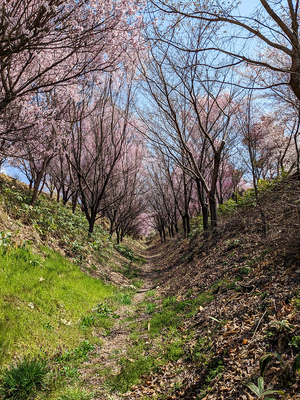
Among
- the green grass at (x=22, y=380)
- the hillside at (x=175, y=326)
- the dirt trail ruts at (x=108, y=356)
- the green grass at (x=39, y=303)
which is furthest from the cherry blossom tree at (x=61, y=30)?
the dirt trail ruts at (x=108, y=356)

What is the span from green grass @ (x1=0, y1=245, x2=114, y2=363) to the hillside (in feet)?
0.08

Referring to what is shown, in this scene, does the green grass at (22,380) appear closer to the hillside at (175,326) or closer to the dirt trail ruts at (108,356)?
the hillside at (175,326)

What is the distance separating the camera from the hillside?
2.85 meters

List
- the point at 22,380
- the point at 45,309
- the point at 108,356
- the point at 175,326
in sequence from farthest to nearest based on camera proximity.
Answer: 1. the point at 175,326
2. the point at 45,309
3. the point at 108,356
4. the point at 22,380

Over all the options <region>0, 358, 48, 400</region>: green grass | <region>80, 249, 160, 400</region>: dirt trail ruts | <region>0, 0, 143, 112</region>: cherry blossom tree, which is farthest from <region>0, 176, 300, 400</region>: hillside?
<region>0, 0, 143, 112</region>: cherry blossom tree

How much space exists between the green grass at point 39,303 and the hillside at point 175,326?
0.08 feet

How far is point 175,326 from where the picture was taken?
4.91 metres

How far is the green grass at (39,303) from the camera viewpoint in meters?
3.71

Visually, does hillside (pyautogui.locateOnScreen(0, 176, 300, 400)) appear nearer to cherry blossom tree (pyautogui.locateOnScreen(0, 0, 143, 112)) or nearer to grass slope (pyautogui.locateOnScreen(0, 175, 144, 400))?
grass slope (pyautogui.locateOnScreen(0, 175, 144, 400))

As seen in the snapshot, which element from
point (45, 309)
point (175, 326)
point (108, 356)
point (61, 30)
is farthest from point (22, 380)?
point (61, 30)

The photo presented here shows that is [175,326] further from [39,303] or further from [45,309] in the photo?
[39,303]

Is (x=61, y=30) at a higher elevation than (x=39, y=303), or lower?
higher

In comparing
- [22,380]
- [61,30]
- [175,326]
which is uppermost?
[61,30]

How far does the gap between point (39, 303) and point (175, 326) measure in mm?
2648
